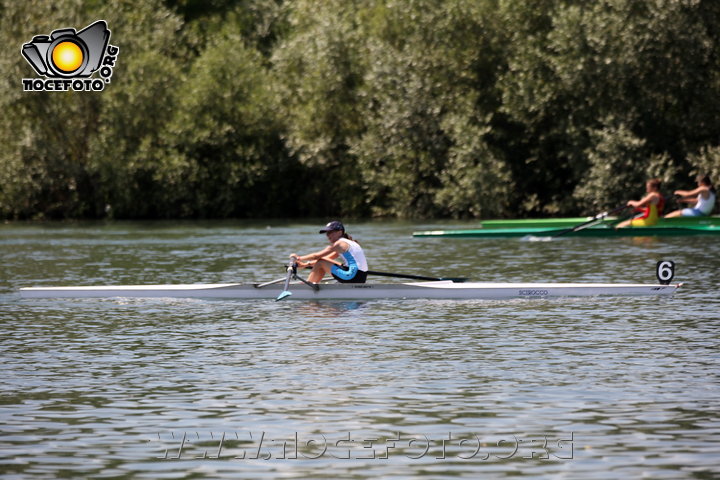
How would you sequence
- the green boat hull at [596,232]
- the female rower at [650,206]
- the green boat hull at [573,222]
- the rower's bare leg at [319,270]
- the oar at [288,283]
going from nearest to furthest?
the oar at [288,283]
the rower's bare leg at [319,270]
the female rower at [650,206]
the green boat hull at [596,232]
the green boat hull at [573,222]

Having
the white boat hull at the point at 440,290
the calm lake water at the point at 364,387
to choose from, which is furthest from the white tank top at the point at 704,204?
the white boat hull at the point at 440,290

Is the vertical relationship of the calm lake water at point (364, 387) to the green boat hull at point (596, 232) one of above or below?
below

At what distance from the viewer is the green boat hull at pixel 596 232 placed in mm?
36281

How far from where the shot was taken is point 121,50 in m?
58.2

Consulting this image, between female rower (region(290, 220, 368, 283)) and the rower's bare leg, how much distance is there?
53 millimetres

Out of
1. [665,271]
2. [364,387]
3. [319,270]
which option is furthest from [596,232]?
[364,387]

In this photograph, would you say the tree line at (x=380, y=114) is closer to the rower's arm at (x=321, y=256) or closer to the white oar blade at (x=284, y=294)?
the rower's arm at (x=321, y=256)

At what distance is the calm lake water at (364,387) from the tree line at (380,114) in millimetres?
25756

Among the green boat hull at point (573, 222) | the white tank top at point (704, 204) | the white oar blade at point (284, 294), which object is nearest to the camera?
Answer: the white oar blade at point (284, 294)

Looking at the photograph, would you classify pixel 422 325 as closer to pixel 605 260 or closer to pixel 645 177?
pixel 605 260

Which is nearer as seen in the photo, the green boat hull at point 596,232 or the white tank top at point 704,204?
the green boat hull at point 596,232

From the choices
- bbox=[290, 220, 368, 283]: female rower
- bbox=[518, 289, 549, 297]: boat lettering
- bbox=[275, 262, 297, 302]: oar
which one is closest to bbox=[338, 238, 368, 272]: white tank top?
bbox=[290, 220, 368, 283]: female rower

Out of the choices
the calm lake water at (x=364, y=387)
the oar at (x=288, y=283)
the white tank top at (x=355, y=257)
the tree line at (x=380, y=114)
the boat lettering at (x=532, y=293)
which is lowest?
the calm lake water at (x=364, y=387)

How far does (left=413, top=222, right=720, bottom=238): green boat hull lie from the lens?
36.3 m
